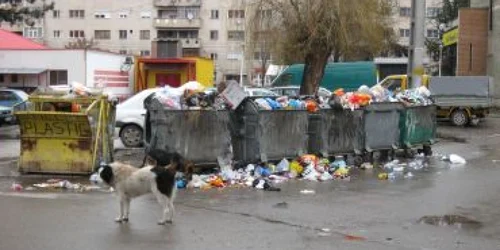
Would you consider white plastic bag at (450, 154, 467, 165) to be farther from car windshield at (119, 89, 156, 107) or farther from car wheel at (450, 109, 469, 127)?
car wheel at (450, 109, 469, 127)

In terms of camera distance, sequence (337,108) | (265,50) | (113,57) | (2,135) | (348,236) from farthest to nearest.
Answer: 1. (113,57)
2. (2,135)
3. (265,50)
4. (337,108)
5. (348,236)

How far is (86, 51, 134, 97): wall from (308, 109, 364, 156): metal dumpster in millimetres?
21965

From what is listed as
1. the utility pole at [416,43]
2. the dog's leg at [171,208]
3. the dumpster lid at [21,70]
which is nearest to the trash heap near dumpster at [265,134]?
the dog's leg at [171,208]

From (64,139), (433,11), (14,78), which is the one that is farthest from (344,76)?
(433,11)

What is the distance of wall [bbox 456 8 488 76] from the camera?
41750 millimetres

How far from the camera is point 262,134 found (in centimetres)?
1439

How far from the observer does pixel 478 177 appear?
14.4 meters

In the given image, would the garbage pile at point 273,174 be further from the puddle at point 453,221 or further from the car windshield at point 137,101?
the car windshield at point 137,101

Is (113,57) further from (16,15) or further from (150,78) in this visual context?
(16,15)

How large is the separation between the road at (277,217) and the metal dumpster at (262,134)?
1.24m

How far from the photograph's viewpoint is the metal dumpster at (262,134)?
14.4 meters

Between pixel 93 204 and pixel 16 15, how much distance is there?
30.9 metres

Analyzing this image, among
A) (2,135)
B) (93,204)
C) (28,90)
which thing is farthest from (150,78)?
(93,204)

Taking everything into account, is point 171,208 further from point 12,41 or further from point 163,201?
point 12,41
